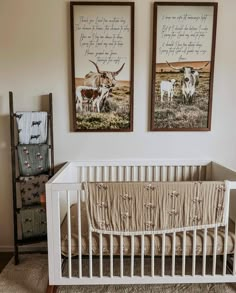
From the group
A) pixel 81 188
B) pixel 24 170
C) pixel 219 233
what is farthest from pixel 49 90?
pixel 219 233

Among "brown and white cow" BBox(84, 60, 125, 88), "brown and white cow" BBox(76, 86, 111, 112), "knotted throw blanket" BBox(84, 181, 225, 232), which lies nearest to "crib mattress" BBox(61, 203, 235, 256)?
"knotted throw blanket" BBox(84, 181, 225, 232)

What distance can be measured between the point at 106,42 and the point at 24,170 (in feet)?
4.20

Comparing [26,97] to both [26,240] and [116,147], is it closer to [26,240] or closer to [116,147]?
[116,147]

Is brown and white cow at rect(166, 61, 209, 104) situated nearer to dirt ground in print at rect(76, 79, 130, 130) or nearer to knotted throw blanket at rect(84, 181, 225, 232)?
dirt ground in print at rect(76, 79, 130, 130)

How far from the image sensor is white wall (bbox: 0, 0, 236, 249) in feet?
7.47

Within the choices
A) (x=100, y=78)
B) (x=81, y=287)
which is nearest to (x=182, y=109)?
(x=100, y=78)

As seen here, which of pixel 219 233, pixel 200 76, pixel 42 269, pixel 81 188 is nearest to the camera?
pixel 81 188

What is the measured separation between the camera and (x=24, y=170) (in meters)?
2.25

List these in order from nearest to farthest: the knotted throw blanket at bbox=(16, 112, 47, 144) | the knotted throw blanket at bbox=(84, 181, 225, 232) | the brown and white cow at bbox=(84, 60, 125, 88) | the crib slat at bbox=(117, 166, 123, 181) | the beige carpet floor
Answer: the knotted throw blanket at bbox=(84, 181, 225, 232), the beige carpet floor, the knotted throw blanket at bbox=(16, 112, 47, 144), the brown and white cow at bbox=(84, 60, 125, 88), the crib slat at bbox=(117, 166, 123, 181)

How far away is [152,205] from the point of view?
5.57 feet

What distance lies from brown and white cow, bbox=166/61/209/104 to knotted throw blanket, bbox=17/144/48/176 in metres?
1.29

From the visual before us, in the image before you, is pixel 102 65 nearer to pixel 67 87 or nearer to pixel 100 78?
pixel 100 78

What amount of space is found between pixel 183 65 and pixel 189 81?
15 centimetres

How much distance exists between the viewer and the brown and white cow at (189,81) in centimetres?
235
